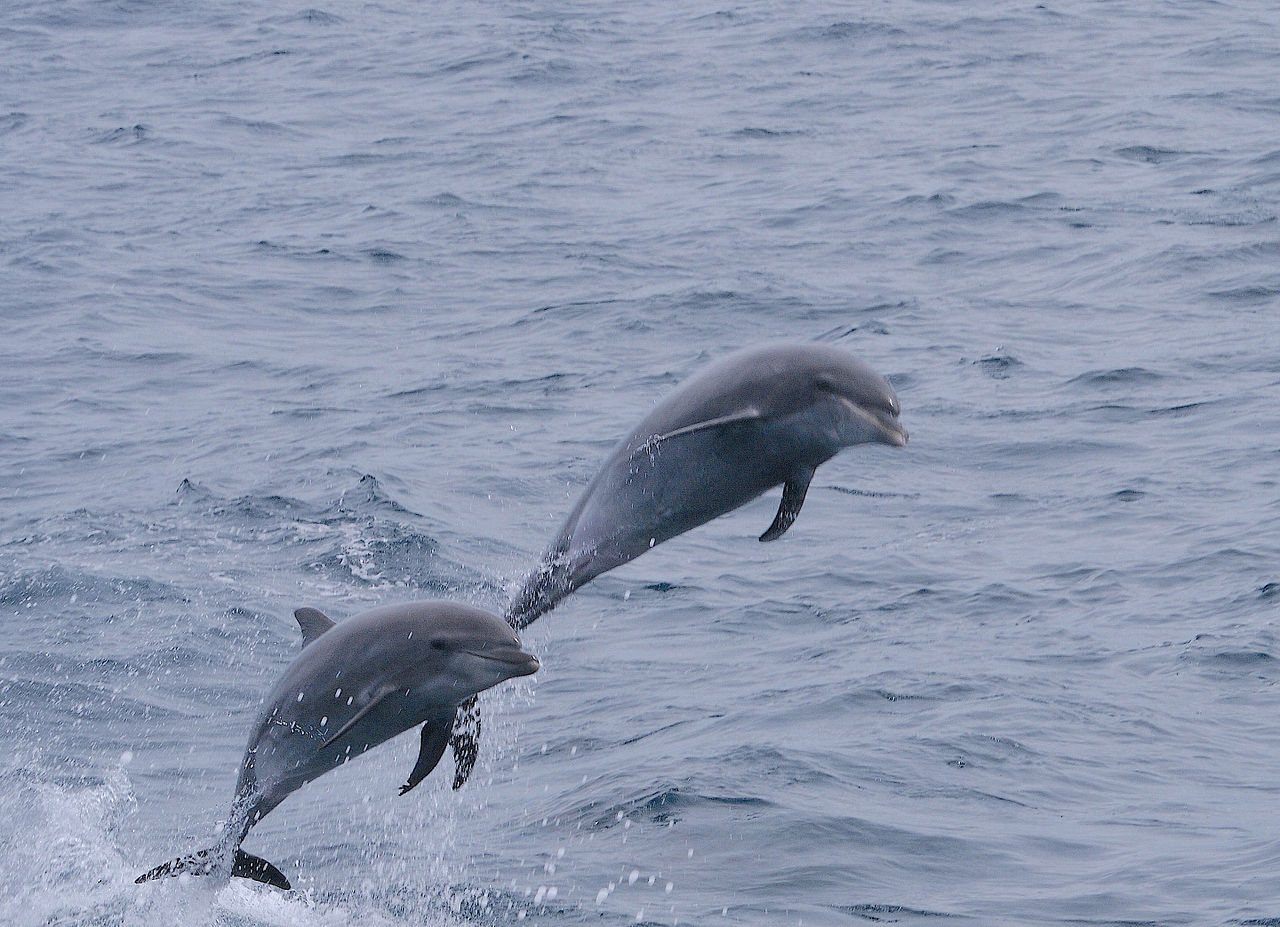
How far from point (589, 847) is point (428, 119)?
2432 cm

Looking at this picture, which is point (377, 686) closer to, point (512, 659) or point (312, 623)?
point (512, 659)

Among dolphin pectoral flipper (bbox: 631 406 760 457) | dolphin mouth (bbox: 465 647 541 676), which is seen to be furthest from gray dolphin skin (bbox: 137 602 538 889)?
dolphin pectoral flipper (bbox: 631 406 760 457)

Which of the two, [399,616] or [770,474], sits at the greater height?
[770,474]

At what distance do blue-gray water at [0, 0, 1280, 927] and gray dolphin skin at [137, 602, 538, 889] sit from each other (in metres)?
3.18

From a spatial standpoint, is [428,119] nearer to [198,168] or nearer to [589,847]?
[198,168]

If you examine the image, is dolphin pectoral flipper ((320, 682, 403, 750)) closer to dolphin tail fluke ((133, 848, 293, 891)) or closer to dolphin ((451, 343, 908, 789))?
dolphin ((451, 343, 908, 789))

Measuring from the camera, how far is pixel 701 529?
15969mm

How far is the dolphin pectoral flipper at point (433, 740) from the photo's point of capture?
6.54m

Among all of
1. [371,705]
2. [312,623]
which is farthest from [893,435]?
[312,623]

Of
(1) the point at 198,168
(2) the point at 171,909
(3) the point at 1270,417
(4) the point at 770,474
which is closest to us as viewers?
(4) the point at 770,474

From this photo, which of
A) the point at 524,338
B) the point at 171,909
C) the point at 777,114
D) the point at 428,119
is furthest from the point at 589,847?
the point at 428,119

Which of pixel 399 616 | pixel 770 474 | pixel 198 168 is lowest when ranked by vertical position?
pixel 198 168

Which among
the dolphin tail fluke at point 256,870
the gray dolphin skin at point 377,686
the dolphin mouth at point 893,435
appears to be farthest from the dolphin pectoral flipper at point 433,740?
the dolphin mouth at point 893,435

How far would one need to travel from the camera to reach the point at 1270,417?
1683 centimetres
